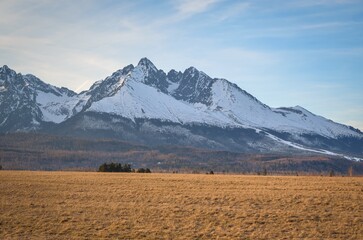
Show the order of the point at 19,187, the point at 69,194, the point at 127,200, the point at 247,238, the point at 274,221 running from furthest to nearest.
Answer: the point at 19,187, the point at 69,194, the point at 127,200, the point at 274,221, the point at 247,238

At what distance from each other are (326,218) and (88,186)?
2869cm

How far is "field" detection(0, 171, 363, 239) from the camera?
29188mm

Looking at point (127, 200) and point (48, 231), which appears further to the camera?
point (127, 200)

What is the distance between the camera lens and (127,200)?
4131 cm

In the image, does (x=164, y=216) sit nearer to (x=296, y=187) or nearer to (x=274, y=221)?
(x=274, y=221)

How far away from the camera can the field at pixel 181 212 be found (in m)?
29.2

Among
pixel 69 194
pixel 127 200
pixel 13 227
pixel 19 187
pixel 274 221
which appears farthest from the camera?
pixel 19 187

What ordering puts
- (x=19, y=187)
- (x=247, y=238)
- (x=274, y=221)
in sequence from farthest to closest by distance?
(x=19, y=187)
(x=274, y=221)
(x=247, y=238)

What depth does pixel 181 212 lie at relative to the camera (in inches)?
1390

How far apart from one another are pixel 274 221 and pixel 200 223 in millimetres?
5325

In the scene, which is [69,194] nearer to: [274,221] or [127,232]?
[127,232]

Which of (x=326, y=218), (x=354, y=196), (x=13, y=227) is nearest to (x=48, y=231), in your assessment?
(x=13, y=227)

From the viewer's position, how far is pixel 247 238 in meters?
28.0

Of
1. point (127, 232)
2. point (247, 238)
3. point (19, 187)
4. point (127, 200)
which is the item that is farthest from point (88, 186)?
point (247, 238)
